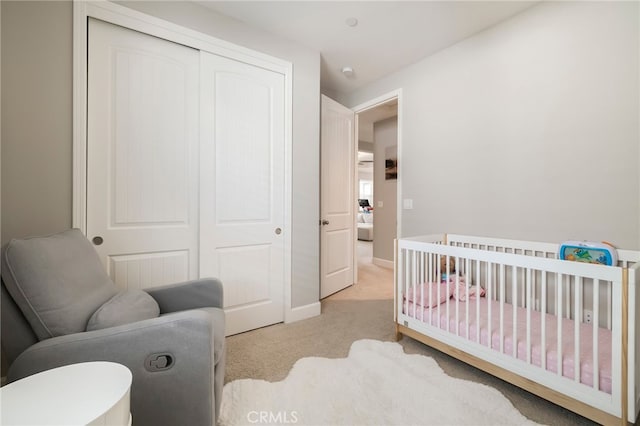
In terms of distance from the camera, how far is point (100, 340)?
0.94 m

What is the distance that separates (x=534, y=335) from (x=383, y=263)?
292 cm

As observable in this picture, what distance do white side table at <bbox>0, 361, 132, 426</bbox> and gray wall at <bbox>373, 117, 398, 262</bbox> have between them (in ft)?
12.9

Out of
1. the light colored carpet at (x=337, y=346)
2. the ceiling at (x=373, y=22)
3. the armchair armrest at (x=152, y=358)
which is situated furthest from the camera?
the ceiling at (x=373, y=22)

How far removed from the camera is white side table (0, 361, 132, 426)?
61 cm

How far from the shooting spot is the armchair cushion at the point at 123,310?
1.05 meters

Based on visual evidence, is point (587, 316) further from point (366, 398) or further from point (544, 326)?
→ point (366, 398)

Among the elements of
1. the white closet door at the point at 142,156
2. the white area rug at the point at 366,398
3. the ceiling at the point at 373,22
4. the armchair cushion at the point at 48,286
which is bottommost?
the white area rug at the point at 366,398

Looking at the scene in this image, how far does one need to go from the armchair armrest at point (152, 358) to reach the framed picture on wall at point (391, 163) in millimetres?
3816

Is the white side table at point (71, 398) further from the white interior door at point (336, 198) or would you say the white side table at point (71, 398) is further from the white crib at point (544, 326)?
the white interior door at point (336, 198)

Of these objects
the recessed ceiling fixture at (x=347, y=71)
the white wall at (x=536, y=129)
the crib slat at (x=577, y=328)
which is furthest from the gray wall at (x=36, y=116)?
the crib slat at (x=577, y=328)

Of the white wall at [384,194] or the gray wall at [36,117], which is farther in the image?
the white wall at [384,194]

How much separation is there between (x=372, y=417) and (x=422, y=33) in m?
2.74

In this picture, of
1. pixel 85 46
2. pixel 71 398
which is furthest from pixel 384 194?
pixel 71 398

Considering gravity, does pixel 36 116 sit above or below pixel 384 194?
above
